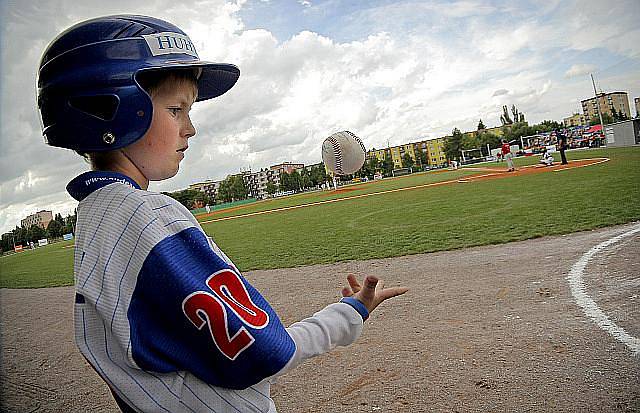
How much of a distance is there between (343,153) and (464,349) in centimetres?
239

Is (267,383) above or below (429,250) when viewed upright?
above

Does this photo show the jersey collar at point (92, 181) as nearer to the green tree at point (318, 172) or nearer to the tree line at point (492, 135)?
the green tree at point (318, 172)

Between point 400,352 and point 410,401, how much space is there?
Result: 91cm

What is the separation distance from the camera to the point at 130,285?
A: 1.14 meters

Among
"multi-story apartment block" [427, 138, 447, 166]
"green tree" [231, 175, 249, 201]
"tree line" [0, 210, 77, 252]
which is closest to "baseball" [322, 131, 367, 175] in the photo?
"tree line" [0, 210, 77, 252]

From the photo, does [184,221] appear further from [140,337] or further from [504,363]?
[504,363]

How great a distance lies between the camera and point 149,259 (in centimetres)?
113

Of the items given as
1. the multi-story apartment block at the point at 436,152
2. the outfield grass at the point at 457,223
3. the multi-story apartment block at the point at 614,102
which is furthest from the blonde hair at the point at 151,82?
the multi-story apartment block at the point at 436,152

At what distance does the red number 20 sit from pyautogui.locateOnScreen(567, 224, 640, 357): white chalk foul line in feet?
10.3

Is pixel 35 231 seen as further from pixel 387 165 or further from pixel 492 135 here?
pixel 492 135

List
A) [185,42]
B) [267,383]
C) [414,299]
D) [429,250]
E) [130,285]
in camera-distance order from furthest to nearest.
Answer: [429,250] < [414,299] < [185,42] < [267,383] < [130,285]

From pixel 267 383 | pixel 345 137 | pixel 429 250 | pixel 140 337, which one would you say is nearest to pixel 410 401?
pixel 267 383

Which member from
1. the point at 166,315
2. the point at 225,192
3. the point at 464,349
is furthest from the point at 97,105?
the point at 225,192

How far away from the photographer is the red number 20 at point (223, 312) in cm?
110
